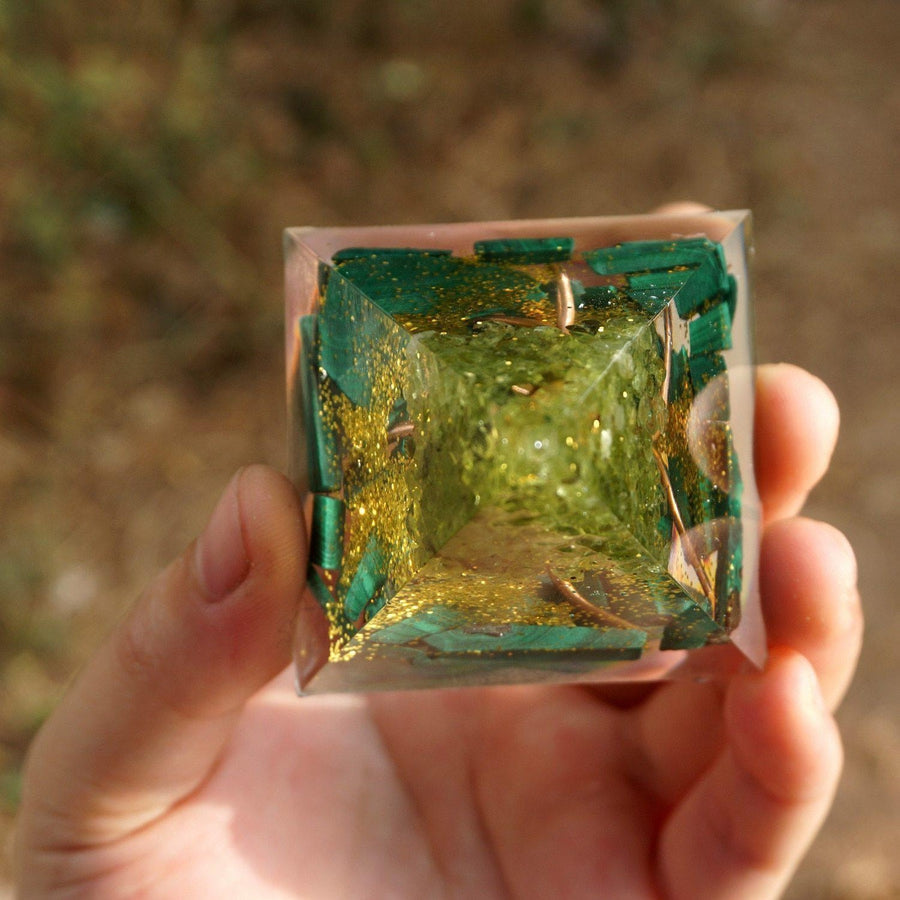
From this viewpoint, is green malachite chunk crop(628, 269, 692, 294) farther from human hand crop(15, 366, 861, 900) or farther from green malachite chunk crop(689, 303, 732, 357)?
human hand crop(15, 366, 861, 900)

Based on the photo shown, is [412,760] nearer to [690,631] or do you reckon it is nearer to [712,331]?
[690,631]

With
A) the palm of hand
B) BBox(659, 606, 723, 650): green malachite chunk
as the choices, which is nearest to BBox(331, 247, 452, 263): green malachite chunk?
BBox(659, 606, 723, 650): green malachite chunk

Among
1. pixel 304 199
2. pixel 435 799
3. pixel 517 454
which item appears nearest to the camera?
pixel 517 454

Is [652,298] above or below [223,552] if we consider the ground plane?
above

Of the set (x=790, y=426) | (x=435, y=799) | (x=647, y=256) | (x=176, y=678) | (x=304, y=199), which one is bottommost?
(x=435, y=799)

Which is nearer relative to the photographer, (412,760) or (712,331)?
(712,331)

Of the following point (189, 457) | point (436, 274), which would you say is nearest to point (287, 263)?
point (436, 274)

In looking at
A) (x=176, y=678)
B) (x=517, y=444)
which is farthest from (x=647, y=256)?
(x=176, y=678)
